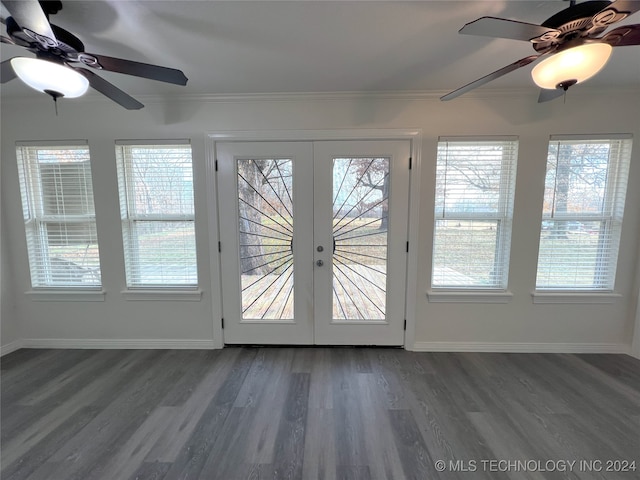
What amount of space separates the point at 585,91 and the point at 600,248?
139 cm

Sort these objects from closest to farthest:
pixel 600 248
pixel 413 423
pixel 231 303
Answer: pixel 413 423
pixel 600 248
pixel 231 303

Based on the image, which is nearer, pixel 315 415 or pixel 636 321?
pixel 315 415

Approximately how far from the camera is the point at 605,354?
246cm

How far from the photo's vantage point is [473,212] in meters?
2.42

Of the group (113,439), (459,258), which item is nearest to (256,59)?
(459,258)

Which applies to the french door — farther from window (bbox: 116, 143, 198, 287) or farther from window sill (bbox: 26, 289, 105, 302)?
window sill (bbox: 26, 289, 105, 302)

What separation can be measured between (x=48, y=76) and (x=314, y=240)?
1.91m

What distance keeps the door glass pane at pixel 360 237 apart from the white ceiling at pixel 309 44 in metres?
0.70

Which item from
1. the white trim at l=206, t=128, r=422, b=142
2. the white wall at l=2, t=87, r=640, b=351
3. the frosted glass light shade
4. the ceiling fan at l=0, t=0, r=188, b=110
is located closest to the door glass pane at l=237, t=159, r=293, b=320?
the white trim at l=206, t=128, r=422, b=142

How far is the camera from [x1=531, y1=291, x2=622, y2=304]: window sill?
243cm

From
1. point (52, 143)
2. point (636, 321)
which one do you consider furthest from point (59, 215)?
point (636, 321)

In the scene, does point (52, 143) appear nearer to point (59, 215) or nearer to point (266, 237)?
point (59, 215)

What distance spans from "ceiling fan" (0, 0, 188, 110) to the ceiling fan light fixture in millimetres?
1804

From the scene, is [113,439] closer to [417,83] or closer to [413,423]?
[413,423]
